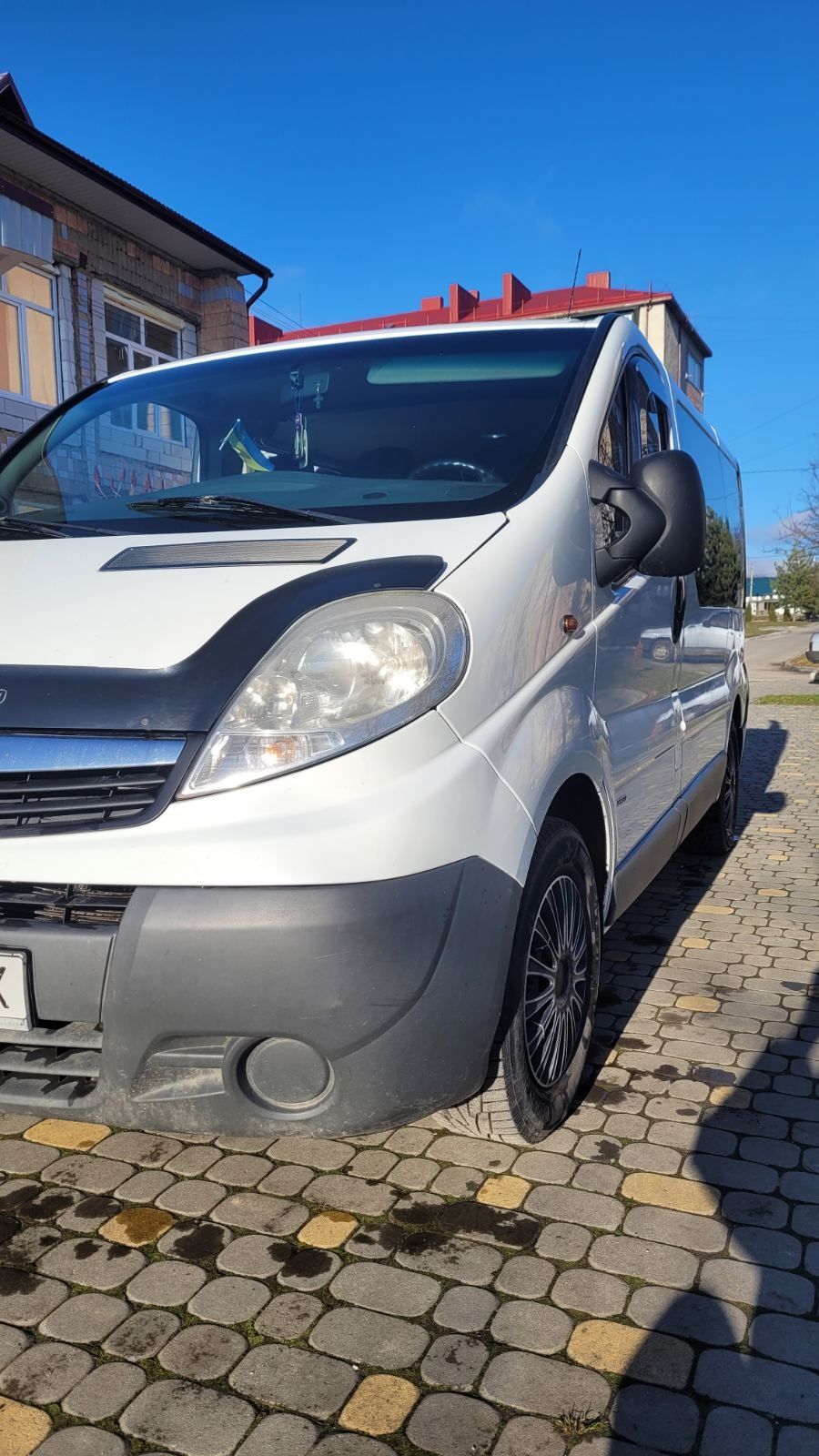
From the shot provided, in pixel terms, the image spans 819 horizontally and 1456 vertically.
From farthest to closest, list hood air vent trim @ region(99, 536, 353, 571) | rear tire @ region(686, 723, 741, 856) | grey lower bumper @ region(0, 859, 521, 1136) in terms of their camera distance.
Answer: rear tire @ region(686, 723, 741, 856)
hood air vent trim @ region(99, 536, 353, 571)
grey lower bumper @ region(0, 859, 521, 1136)

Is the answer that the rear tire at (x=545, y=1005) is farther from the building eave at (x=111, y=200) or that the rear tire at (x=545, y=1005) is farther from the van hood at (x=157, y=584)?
the building eave at (x=111, y=200)

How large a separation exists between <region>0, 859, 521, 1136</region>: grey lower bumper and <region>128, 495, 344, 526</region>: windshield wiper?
951mm

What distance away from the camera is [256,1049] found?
2086mm

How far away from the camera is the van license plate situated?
203 cm

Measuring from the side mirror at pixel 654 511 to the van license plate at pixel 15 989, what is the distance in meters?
1.67

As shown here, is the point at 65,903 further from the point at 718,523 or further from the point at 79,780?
the point at 718,523

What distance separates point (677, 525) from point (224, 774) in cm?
146

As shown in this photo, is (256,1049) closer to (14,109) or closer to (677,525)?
(677,525)

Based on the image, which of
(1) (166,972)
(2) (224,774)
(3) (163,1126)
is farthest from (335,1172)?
(2) (224,774)

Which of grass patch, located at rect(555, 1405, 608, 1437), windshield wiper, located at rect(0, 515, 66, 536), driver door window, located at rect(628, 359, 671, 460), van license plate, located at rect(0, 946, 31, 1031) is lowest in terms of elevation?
grass patch, located at rect(555, 1405, 608, 1437)

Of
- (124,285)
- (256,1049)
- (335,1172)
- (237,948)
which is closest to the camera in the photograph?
(237,948)

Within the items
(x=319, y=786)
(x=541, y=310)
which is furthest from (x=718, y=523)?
(x=541, y=310)

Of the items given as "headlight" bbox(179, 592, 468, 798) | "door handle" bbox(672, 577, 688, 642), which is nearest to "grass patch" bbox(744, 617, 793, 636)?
"door handle" bbox(672, 577, 688, 642)

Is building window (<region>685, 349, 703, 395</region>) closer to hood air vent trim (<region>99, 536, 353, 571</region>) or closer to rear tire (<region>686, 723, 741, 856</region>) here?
rear tire (<region>686, 723, 741, 856</region>)
